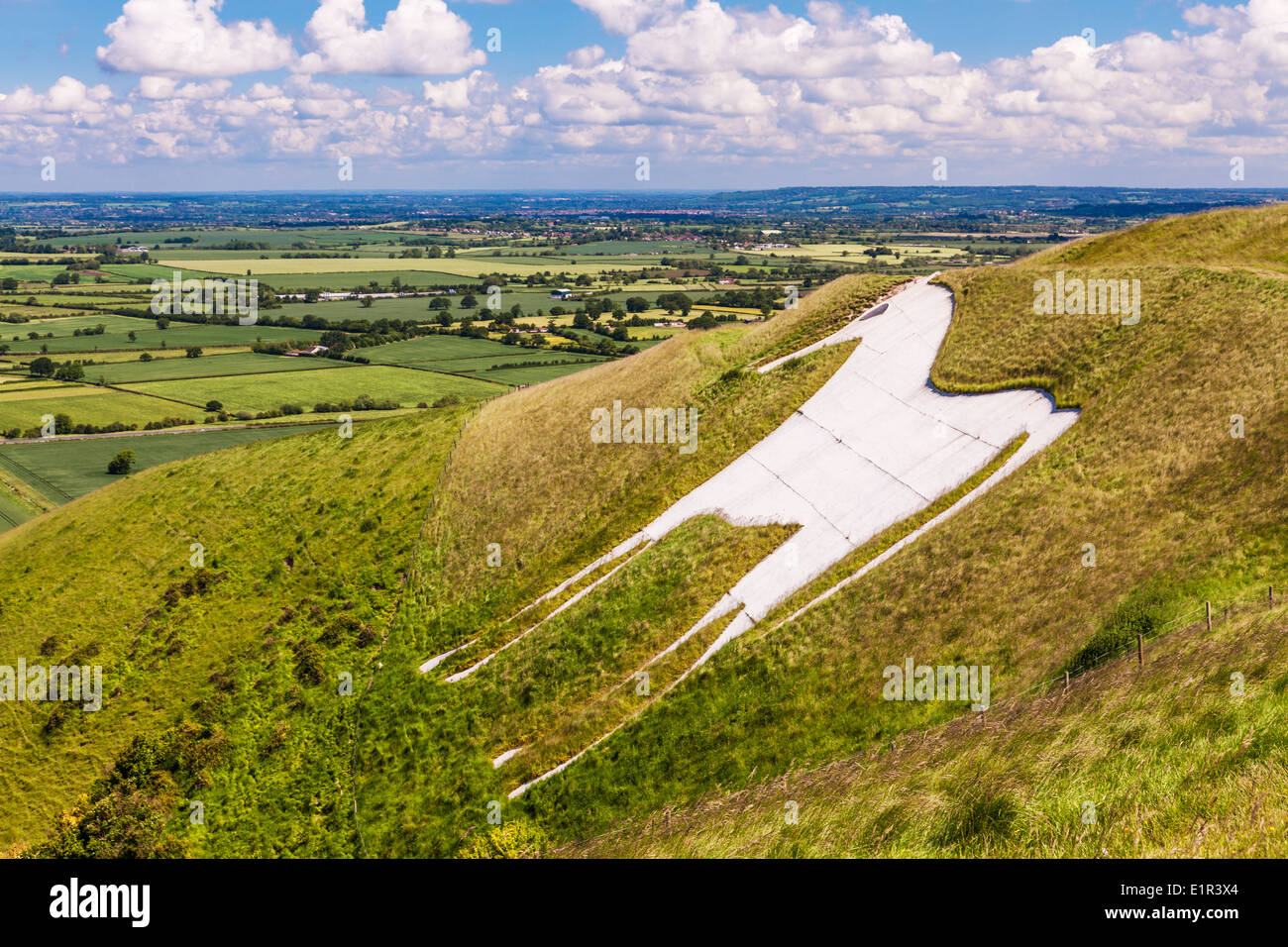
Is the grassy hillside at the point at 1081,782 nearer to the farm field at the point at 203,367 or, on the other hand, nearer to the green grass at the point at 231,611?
the green grass at the point at 231,611

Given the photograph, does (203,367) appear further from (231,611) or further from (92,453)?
(231,611)

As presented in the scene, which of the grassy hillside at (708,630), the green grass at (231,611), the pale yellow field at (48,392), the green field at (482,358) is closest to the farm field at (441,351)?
the green field at (482,358)

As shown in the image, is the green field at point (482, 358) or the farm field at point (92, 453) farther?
the green field at point (482, 358)

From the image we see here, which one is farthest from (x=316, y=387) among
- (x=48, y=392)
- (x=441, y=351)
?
(x=48, y=392)

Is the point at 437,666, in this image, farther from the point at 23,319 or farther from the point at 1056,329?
the point at 23,319

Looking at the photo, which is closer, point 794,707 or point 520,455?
point 794,707

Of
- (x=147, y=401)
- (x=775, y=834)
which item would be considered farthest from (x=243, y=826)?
(x=147, y=401)
